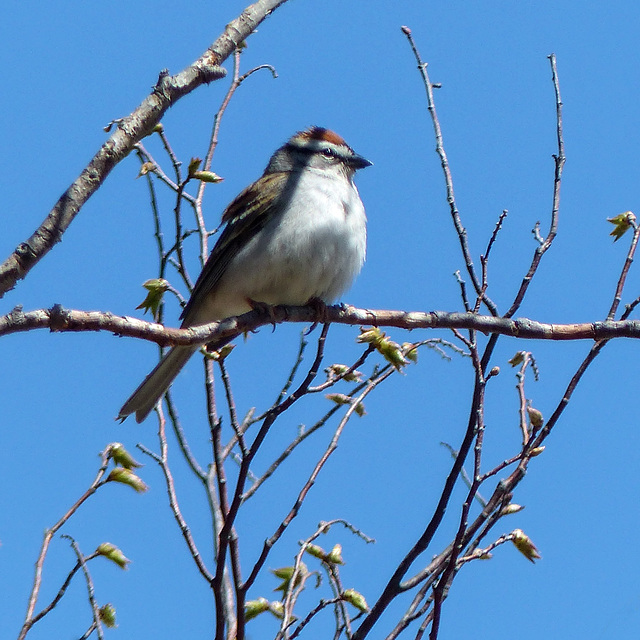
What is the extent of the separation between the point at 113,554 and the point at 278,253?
206 centimetres

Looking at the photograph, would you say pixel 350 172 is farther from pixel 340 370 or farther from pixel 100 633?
pixel 100 633

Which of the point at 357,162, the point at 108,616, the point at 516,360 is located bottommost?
the point at 108,616

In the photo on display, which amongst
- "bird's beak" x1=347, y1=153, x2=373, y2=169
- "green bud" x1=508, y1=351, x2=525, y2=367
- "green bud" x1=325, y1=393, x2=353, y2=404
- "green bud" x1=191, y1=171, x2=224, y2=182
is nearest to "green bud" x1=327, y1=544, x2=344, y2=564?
"green bud" x1=325, y1=393, x2=353, y2=404

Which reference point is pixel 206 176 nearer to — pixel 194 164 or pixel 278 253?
pixel 194 164

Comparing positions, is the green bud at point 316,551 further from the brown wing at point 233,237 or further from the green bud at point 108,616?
the brown wing at point 233,237

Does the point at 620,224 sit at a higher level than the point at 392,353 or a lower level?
higher

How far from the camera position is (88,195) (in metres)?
2.59

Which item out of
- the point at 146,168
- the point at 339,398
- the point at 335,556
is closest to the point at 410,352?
the point at 339,398

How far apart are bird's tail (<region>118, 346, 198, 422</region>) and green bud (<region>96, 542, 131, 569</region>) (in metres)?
0.98

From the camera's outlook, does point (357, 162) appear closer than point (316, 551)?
No

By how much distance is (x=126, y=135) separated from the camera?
272cm

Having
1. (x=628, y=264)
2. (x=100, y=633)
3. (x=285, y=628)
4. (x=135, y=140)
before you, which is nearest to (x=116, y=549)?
(x=100, y=633)

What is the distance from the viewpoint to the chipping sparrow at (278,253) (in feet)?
16.5

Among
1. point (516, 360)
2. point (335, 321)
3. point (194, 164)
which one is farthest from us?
point (335, 321)
